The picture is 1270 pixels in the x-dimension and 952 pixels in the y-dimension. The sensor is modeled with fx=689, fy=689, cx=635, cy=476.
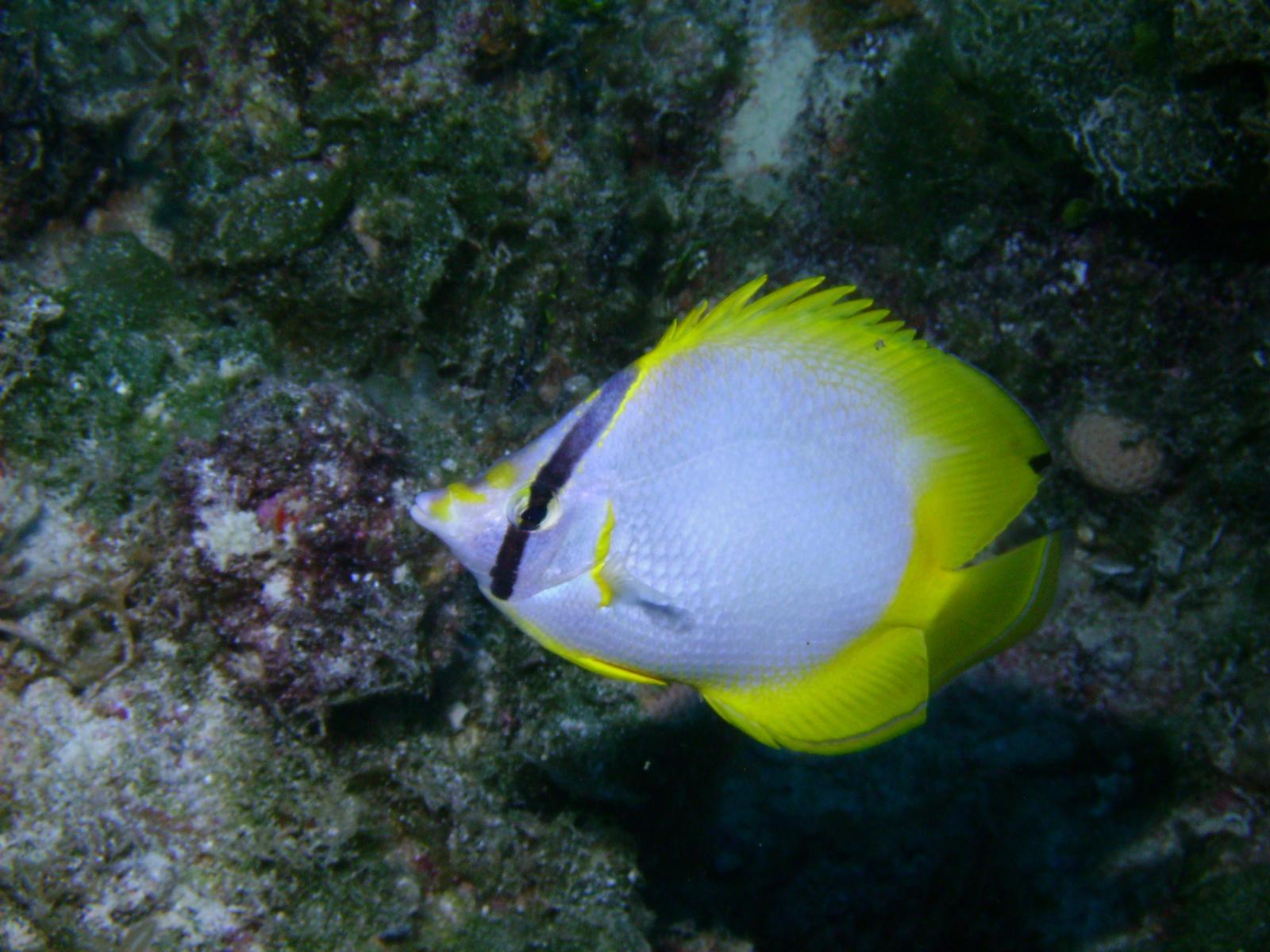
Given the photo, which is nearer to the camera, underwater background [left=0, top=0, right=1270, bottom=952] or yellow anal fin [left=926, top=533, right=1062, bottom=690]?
yellow anal fin [left=926, top=533, right=1062, bottom=690]

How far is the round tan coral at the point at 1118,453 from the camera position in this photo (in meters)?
3.47

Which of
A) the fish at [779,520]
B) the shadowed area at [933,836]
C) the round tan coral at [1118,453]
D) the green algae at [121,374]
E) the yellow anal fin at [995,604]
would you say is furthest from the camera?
the shadowed area at [933,836]

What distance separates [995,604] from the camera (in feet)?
5.33

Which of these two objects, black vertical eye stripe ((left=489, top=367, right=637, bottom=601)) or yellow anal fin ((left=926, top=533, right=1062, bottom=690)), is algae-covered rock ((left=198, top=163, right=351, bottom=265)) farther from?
yellow anal fin ((left=926, top=533, right=1062, bottom=690))

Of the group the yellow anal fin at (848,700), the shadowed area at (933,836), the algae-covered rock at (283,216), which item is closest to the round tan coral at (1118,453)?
the shadowed area at (933,836)

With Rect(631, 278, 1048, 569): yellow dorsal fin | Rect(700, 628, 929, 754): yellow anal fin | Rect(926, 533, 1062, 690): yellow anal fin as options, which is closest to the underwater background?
Rect(700, 628, 929, 754): yellow anal fin

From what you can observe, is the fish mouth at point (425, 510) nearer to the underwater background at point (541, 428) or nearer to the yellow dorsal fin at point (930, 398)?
the yellow dorsal fin at point (930, 398)

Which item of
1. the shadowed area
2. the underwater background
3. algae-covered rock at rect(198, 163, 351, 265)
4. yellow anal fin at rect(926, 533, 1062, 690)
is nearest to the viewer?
yellow anal fin at rect(926, 533, 1062, 690)

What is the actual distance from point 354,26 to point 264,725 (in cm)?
306

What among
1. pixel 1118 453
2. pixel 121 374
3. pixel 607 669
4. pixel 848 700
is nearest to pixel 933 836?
pixel 1118 453

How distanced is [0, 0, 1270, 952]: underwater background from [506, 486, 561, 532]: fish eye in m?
1.28

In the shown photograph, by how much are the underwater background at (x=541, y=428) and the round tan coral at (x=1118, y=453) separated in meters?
0.02

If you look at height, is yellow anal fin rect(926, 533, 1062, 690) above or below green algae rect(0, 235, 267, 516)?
below

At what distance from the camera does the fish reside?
1504 millimetres
